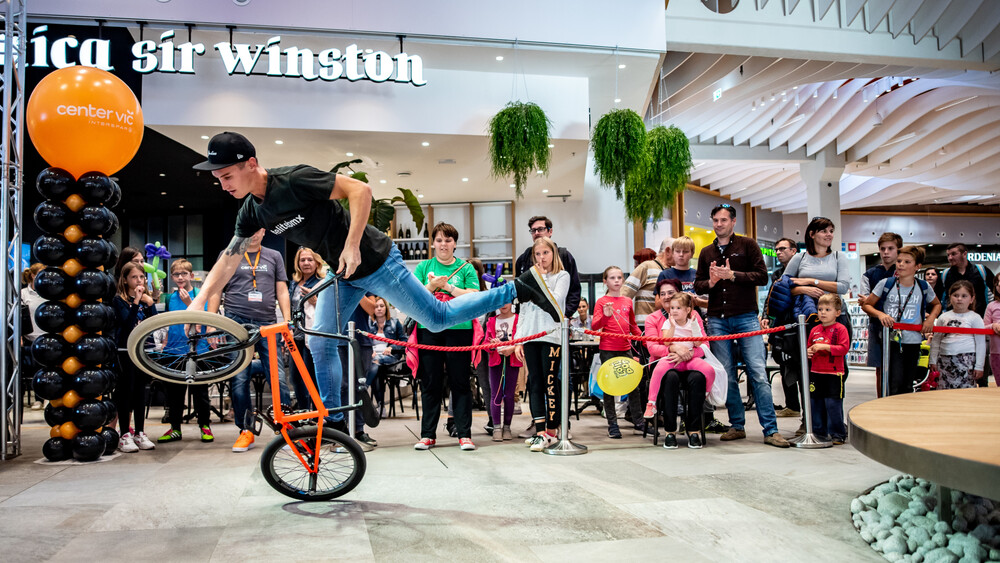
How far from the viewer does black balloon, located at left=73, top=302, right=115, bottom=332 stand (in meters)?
3.98

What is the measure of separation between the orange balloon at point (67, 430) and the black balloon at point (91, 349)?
14.7 inches

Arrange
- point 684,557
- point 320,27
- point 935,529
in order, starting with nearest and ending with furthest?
1. point 684,557
2. point 935,529
3. point 320,27

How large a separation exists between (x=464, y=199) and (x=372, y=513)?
9.95 meters

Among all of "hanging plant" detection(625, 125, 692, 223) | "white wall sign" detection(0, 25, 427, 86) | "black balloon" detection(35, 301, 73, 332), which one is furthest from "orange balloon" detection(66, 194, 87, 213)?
"hanging plant" detection(625, 125, 692, 223)

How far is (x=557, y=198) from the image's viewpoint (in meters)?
12.1

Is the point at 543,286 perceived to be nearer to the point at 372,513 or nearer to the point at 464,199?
the point at 372,513

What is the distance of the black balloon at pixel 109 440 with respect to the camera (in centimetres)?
412

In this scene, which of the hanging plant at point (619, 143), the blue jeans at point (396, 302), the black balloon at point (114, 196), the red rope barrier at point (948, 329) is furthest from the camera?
the hanging plant at point (619, 143)

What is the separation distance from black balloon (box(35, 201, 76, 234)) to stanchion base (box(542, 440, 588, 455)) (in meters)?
3.13

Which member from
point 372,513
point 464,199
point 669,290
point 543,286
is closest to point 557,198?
point 464,199

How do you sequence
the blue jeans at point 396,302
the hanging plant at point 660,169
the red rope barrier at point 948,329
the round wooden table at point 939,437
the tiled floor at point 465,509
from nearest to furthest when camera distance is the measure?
the round wooden table at point 939,437 < the tiled floor at point 465,509 < the blue jeans at point 396,302 < the red rope barrier at point 948,329 < the hanging plant at point 660,169

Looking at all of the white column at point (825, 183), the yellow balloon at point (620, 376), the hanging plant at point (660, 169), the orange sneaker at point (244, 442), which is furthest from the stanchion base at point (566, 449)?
the white column at point (825, 183)

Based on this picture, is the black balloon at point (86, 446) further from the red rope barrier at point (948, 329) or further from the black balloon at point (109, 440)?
the red rope barrier at point (948, 329)

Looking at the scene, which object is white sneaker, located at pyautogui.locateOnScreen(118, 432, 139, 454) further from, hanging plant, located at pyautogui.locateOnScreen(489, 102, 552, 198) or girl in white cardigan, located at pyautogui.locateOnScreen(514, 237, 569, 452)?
hanging plant, located at pyautogui.locateOnScreen(489, 102, 552, 198)
